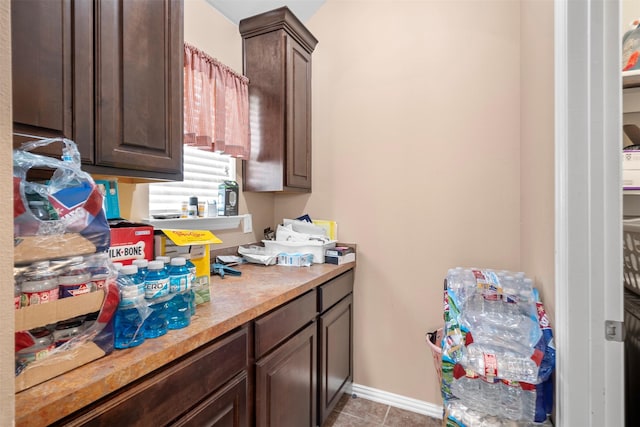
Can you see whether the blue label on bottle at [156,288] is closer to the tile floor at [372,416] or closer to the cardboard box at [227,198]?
the cardboard box at [227,198]

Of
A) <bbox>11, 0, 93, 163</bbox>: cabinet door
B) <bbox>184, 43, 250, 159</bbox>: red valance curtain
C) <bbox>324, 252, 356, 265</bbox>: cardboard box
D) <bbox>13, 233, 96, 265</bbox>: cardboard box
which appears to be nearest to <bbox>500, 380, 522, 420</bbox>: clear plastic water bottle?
<bbox>324, 252, 356, 265</bbox>: cardboard box

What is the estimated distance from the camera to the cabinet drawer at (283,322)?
1151 mm

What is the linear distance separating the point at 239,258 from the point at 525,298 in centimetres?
153

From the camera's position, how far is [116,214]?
3.95 feet

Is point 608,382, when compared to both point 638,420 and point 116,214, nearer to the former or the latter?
point 638,420

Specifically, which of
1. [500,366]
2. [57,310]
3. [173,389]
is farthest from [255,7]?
[500,366]

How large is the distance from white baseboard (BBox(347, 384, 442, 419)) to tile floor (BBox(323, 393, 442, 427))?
0.08ft

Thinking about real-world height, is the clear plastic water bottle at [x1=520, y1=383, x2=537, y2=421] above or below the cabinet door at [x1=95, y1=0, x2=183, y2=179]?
below

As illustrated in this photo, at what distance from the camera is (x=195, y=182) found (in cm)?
182

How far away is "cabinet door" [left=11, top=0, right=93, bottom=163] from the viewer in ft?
2.57

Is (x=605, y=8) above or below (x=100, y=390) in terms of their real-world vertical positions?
above

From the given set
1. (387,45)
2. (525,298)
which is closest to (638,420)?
(525,298)

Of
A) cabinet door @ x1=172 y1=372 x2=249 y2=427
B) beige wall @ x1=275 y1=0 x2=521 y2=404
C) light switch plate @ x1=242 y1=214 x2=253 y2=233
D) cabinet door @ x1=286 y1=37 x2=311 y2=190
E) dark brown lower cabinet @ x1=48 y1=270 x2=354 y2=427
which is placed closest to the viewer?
dark brown lower cabinet @ x1=48 y1=270 x2=354 y2=427

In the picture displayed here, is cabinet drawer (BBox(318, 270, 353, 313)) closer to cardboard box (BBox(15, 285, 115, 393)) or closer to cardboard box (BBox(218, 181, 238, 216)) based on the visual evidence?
cardboard box (BBox(218, 181, 238, 216))
